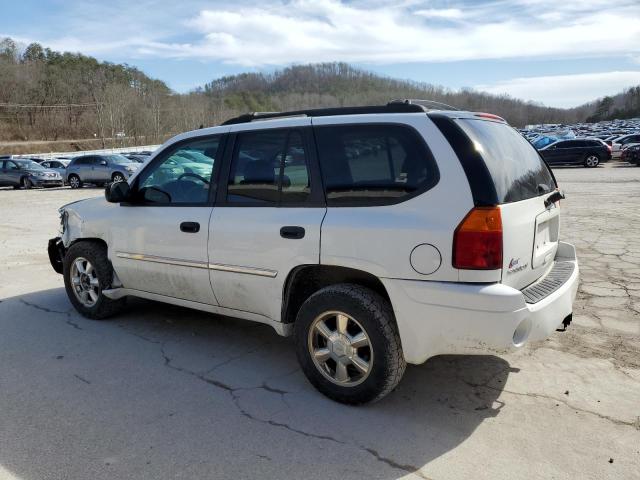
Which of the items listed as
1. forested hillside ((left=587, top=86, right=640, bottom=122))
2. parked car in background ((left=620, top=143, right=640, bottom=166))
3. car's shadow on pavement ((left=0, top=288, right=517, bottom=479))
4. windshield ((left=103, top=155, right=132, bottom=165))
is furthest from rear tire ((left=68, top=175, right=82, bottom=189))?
forested hillside ((left=587, top=86, right=640, bottom=122))

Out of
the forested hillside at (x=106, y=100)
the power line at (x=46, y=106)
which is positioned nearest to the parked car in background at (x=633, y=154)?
the forested hillside at (x=106, y=100)

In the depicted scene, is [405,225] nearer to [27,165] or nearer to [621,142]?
[27,165]

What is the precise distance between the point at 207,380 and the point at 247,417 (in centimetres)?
66

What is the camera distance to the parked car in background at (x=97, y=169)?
24234mm

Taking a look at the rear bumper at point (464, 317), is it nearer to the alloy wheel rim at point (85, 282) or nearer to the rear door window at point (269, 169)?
the rear door window at point (269, 169)

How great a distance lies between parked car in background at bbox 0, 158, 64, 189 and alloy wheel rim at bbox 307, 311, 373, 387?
26.8 meters

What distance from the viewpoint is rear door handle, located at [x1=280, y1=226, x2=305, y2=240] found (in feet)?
11.4

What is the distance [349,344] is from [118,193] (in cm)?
253

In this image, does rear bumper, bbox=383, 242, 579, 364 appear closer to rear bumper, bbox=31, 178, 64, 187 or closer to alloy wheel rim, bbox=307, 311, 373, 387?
alloy wheel rim, bbox=307, 311, 373, 387

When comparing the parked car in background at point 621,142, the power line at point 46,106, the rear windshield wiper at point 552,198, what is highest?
the power line at point 46,106

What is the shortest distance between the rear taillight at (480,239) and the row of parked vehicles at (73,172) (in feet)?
73.5

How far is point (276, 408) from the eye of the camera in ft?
11.2

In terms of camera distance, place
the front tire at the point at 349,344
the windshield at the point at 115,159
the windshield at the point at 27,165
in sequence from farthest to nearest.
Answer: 1. the windshield at the point at 27,165
2. the windshield at the point at 115,159
3. the front tire at the point at 349,344

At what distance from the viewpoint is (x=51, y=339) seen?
186 inches
